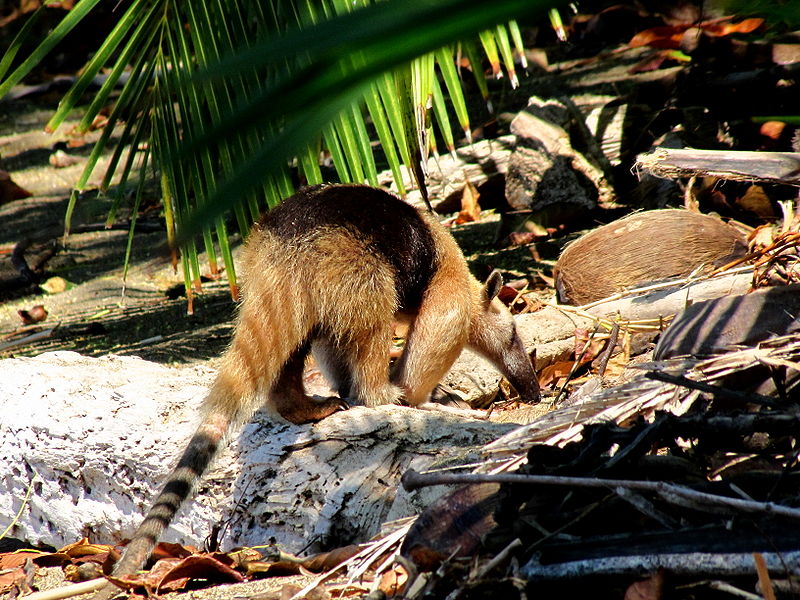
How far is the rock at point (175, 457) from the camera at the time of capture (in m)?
3.11

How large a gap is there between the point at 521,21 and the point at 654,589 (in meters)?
1.36

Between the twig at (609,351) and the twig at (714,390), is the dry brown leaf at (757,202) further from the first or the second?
the twig at (714,390)

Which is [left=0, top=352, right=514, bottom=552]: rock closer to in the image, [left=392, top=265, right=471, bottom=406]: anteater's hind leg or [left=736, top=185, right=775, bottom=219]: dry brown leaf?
[left=392, top=265, right=471, bottom=406]: anteater's hind leg

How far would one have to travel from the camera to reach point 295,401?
3.66 metres

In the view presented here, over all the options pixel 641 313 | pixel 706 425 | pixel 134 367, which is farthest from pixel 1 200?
pixel 706 425

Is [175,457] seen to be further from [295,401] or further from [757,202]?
[757,202]

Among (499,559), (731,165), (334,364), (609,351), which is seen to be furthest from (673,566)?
(334,364)

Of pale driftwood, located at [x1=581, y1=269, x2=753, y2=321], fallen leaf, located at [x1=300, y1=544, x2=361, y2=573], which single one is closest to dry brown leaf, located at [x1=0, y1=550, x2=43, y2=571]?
fallen leaf, located at [x1=300, y1=544, x2=361, y2=573]

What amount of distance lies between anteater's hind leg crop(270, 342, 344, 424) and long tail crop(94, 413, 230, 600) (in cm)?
27

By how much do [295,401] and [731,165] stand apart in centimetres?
201

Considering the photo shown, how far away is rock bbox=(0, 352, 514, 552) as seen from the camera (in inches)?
122

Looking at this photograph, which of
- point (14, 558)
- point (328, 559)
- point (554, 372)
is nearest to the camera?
point (328, 559)

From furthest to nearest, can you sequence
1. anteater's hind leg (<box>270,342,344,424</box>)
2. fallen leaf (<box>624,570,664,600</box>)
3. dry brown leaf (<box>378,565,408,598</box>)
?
anteater's hind leg (<box>270,342,344,424</box>) → dry brown leaf (<box>378,565,408,598</box>) → fallen leaf (<box>624,570,664,600</box>)

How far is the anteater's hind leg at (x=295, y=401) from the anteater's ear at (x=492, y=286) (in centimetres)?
143
